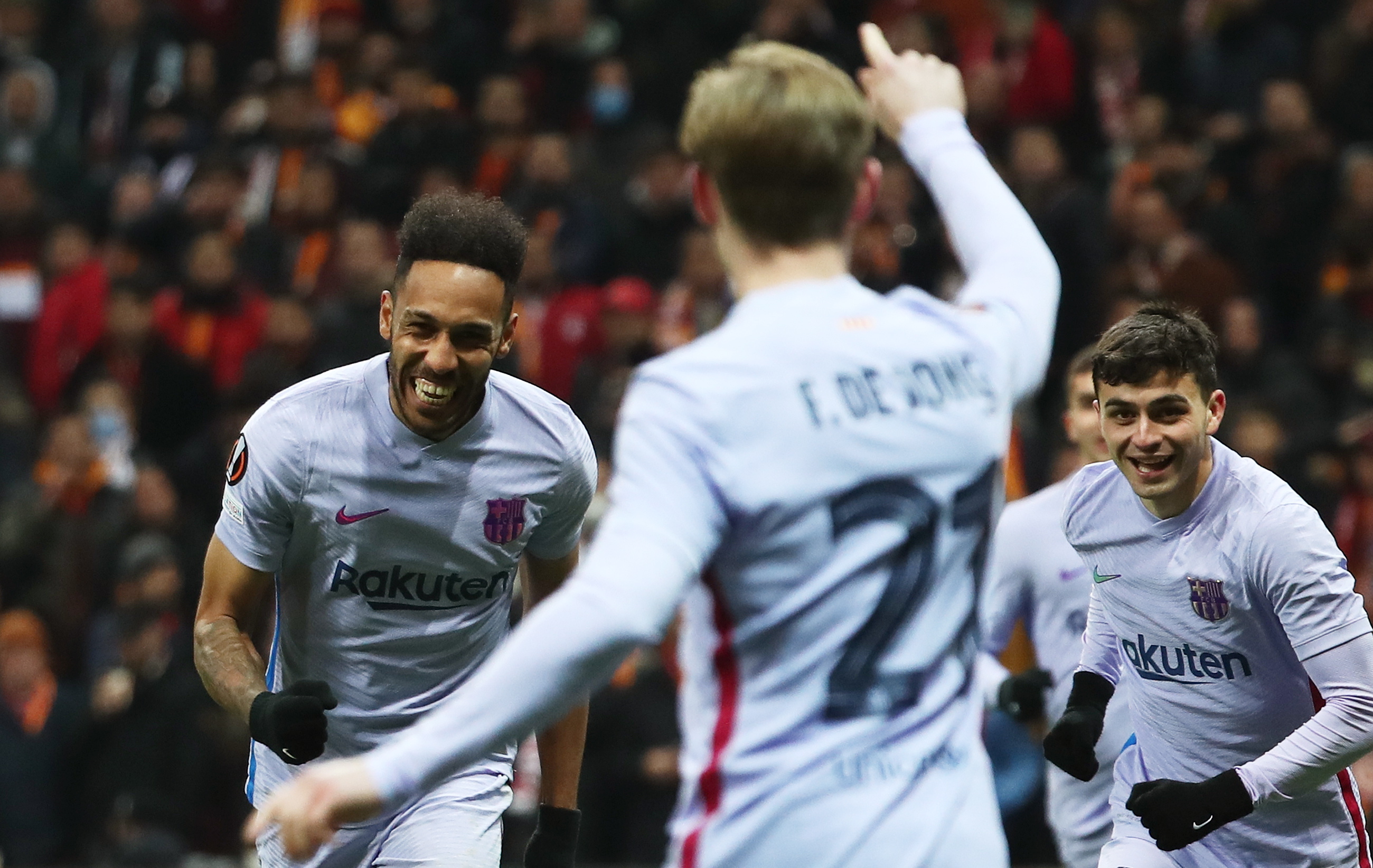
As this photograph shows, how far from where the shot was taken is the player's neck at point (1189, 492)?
4.57 m

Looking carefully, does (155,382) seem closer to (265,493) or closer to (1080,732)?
(265,493)

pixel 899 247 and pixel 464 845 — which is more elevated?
pixel 899 247

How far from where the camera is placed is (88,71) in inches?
562

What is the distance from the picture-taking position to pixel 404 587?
471cm

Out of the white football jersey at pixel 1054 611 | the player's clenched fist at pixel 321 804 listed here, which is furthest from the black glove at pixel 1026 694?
the player's clenched fist at pixel 321 804

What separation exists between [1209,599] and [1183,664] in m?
0.21

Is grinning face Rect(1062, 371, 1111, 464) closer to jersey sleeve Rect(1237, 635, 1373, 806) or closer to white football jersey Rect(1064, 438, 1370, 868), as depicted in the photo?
white football jersey Rect(1064, 438, 1370, 868)

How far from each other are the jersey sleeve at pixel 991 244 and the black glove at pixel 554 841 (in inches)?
91.0

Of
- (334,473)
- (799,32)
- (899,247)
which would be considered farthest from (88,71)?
(334,473)

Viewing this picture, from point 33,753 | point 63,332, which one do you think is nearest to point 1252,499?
point 33,753

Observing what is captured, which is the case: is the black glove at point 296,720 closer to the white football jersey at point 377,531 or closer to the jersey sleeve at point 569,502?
the white football jersey at point 377,531

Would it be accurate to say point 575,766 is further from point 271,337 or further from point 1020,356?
point 271,337

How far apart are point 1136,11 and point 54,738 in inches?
350

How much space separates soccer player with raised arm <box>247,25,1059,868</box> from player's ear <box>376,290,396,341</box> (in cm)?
201
